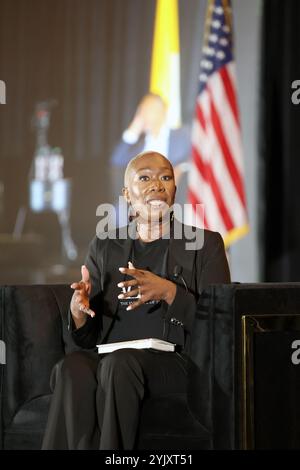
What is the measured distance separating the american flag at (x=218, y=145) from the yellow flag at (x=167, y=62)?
181mm

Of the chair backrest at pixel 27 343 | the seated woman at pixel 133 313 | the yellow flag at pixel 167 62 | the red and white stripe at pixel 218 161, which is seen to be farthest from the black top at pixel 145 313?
the yellow flag at pixel 167 62

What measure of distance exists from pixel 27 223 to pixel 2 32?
145 cm

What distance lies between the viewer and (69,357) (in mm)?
2279

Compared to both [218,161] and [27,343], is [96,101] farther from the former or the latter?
[27,343]

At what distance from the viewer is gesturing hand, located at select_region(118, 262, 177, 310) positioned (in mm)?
2248

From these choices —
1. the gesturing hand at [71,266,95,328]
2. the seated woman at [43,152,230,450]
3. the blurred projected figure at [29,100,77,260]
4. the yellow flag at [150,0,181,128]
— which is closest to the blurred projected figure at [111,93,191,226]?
the yellow flag at [150,0,181,128]

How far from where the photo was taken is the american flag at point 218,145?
5.36 m

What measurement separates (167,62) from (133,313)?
10.8ft

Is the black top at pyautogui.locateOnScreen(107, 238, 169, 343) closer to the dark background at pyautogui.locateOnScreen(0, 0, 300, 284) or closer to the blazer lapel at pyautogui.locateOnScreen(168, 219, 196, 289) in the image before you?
the blazer lapel at pyautogui.locateOnScreen(168, 219, 196, 289)

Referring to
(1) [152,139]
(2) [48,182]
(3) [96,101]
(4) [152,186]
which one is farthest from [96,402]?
(3) [96,101]

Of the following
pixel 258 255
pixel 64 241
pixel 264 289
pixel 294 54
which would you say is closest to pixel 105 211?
pixel 64 241

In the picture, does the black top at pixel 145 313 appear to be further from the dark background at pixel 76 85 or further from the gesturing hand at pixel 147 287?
the dark background at pixel 76 85

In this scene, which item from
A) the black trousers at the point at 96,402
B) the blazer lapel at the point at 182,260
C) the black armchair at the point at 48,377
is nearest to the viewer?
the black trousers at the point at 96,402

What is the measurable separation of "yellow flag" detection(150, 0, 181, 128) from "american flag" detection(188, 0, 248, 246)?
0.18 metres
